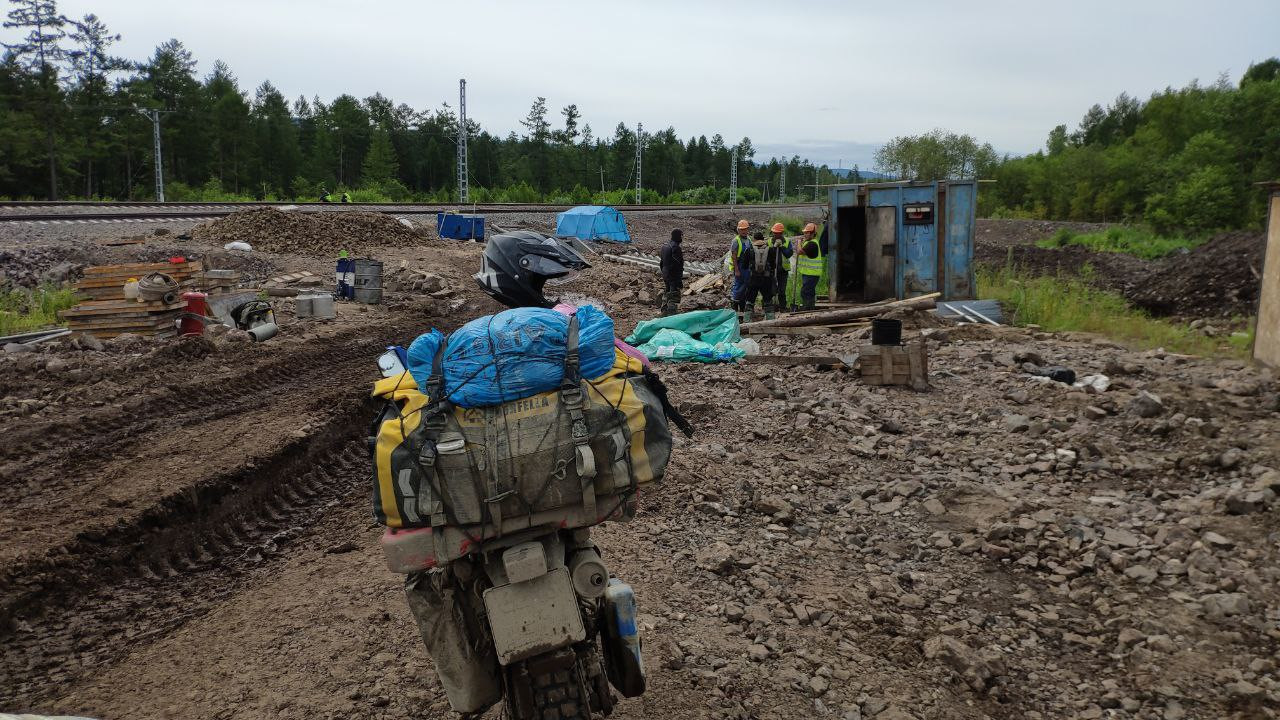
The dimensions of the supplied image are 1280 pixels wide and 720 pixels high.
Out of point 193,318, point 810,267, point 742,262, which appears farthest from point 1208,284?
point 193,318

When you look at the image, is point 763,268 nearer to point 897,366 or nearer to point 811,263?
point 811,263

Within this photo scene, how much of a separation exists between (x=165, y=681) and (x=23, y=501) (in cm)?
319

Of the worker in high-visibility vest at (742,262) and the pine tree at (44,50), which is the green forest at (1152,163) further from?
the pine tree at (44,50)

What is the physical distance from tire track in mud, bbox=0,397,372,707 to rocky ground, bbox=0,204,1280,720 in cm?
2

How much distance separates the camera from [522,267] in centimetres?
337

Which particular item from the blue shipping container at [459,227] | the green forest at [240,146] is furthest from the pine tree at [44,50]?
the blue shipping container at [459,227]

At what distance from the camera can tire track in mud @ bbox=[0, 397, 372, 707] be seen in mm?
4098

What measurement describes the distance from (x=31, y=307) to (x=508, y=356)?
13425 mm

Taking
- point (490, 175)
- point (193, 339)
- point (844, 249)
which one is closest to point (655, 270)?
point (844, 249)

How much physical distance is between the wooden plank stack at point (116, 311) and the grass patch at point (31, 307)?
0.69 m

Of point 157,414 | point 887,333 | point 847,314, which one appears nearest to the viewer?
point 157,414

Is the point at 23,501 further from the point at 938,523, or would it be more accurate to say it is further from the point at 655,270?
the point at 655,270

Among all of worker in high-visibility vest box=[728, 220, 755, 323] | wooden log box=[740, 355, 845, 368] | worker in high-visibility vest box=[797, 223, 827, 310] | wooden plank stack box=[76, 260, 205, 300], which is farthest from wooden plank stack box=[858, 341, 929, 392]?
wooden plank stack box=[76, 260, 205, 300]

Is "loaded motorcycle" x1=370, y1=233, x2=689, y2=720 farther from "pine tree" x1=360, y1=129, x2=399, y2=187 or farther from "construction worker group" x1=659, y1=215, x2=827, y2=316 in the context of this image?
"pine tree" x1=360, y1=129, x2=399, y2=187
